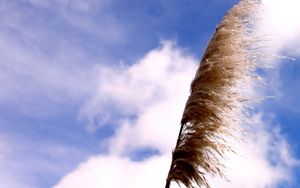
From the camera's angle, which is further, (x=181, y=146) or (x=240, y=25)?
(x=240, y=25)

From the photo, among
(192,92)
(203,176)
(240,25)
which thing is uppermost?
(240,25)

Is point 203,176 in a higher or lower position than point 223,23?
lower

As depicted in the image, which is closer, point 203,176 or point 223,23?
point 203,176

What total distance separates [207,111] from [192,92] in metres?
0.25

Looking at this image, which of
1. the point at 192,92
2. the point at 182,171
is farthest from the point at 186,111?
the point at 182,171

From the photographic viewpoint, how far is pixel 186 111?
18.0 ft

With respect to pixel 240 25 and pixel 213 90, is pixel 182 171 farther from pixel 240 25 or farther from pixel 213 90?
pixel 240 25

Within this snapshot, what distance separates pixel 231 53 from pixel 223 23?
0.46 metres

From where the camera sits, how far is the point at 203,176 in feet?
17.6

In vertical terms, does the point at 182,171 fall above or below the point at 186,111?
below

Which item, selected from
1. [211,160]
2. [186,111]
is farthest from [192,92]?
[211,160]

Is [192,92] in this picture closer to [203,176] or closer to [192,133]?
[192,133]

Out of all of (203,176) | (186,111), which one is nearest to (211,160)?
(203,176)

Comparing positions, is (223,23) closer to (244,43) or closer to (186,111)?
(244,43)
